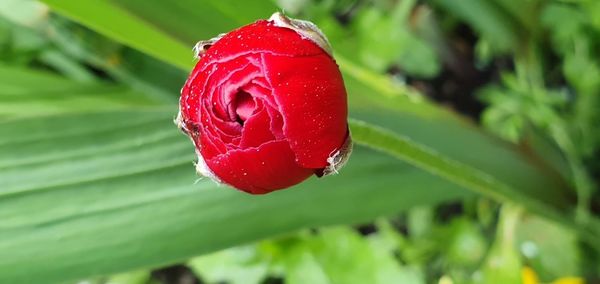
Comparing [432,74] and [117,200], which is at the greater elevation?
[117,200]

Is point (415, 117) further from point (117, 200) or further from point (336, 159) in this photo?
point (336, 159)

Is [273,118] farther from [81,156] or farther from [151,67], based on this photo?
[151,67]

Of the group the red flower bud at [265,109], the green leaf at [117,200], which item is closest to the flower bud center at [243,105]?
the red flower bud at [265,109]

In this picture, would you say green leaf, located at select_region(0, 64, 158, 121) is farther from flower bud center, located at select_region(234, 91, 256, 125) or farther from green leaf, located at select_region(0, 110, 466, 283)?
flower bud center, located at select_region(234, 91, 256, 125)

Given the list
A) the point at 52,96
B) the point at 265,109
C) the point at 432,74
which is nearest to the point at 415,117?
the point at 432,74

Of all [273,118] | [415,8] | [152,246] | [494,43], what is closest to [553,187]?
[494,43]

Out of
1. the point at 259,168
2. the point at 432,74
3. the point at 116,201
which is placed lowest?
the point at 432,74

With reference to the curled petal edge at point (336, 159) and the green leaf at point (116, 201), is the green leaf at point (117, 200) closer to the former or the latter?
the green leaf at point (116, 201)
